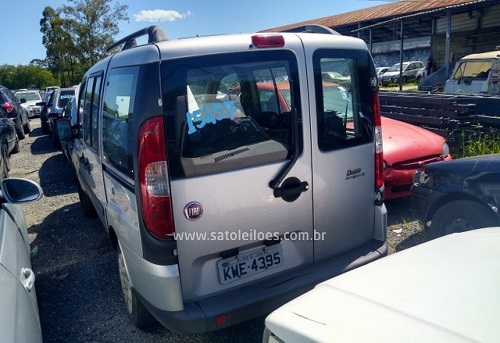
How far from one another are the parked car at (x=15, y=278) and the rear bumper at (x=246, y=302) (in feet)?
2.16

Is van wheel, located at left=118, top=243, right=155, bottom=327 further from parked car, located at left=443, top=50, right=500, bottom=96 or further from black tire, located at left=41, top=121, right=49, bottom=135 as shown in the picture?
black tire, located at left=41, top=121, right=49, bottom=135

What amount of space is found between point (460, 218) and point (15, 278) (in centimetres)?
337

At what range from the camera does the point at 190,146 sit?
7.26ft

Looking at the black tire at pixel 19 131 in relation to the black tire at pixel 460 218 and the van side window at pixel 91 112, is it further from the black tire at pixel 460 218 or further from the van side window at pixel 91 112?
the black tire at pixel 460 218

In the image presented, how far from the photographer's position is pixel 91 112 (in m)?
3.64

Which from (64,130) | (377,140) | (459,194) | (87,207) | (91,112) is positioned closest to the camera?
(377,140)

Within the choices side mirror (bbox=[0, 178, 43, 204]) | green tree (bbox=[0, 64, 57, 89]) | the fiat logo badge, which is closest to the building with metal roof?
the fiat logo badge

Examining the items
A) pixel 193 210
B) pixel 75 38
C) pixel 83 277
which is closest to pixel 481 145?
pixel 193 210

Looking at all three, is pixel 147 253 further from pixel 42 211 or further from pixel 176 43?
pixel 42 211

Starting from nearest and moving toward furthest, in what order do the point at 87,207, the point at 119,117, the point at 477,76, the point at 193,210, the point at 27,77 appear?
the point at 193,210 < the point at 119,117 < the point at 87,207 < the point at 477,76 < the point at 27,77

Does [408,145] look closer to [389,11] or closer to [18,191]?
[18,191]

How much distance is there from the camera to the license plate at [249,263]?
7.86 feet

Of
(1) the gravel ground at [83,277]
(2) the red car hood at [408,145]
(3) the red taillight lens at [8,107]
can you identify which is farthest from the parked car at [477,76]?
(3) the red taillight lens at [8,107]

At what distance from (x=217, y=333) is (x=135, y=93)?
1.82 m
